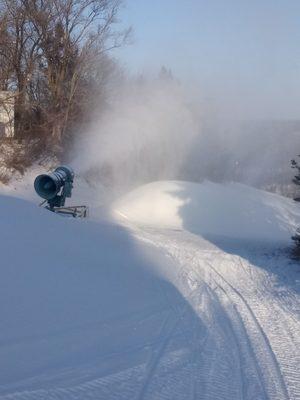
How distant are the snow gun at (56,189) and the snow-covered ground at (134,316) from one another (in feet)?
6.37

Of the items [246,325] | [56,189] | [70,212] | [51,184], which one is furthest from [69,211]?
[246,325]

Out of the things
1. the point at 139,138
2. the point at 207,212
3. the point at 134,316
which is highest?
the point at 139,138

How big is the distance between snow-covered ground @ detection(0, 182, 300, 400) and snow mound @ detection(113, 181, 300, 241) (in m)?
5.24

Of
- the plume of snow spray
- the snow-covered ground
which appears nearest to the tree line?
the plume of snow spray

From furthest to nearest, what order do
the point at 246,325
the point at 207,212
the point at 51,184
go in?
1. the point at 207,212
2. the point at 51,184
3. the point at 246,325

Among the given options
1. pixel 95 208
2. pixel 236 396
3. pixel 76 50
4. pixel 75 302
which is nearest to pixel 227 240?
pixel 95 208

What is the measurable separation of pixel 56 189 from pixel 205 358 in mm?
9808

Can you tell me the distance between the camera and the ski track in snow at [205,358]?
494 centimetres

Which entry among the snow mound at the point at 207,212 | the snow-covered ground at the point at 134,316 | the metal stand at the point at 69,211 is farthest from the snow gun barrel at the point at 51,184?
the snow mound at the point at 207,212

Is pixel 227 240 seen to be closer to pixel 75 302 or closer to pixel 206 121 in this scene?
pixel 75 302

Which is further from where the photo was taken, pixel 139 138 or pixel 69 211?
pixel 139 138

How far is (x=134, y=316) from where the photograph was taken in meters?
7.39

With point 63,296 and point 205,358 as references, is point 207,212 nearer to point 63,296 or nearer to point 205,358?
point 63,296

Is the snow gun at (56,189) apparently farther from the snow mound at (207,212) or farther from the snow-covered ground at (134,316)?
the snow mound at (207,212)
